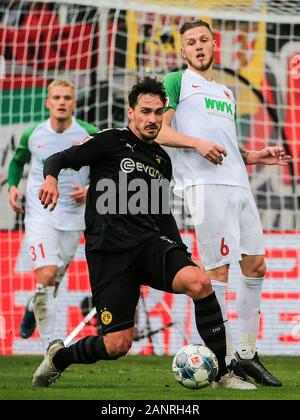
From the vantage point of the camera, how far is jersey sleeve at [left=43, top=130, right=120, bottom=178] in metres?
6.64

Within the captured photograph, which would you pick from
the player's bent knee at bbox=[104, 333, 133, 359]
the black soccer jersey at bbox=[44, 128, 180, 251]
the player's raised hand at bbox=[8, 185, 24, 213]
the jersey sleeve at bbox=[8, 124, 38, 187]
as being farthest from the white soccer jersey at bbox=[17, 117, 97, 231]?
the player's bent knee at bbox=[104, 333, 133, 359]

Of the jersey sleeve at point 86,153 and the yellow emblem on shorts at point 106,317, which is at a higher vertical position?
the jersey sleeve at point 86,153

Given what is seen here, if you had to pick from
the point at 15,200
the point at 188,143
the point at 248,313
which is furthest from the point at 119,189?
the point at 15,200

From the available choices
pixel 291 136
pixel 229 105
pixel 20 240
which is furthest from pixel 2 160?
pixel 229 105

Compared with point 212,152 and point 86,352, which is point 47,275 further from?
point 212,152

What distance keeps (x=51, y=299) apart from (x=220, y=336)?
2.73 metres

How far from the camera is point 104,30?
12375 mm

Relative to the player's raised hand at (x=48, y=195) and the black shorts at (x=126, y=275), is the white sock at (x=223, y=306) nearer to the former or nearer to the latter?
the black shorts at (x=126, y=275)

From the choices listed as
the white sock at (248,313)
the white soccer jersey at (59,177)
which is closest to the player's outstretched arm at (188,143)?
the white sock at (248,313)

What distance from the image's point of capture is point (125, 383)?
7578 mm

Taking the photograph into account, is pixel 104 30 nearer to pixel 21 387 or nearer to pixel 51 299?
pixel 51 299

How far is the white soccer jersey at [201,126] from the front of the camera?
723cm

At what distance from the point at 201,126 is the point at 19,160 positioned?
2725 mm

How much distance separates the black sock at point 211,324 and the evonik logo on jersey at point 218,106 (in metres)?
1.43
